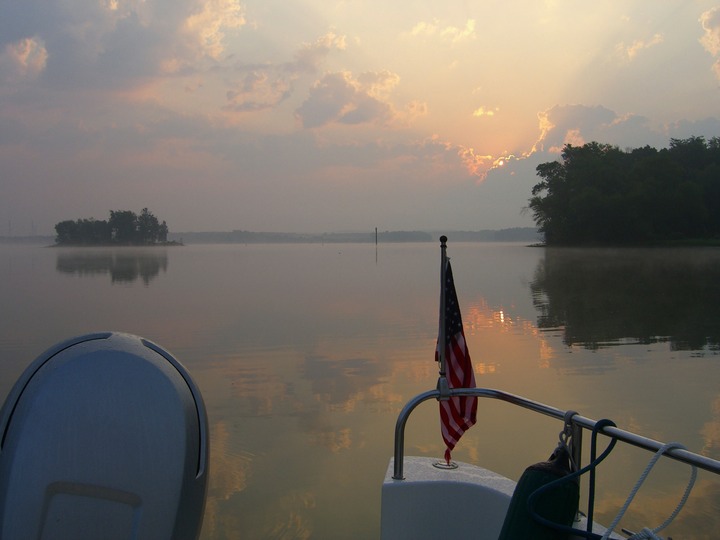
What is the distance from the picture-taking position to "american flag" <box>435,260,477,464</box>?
163 inches

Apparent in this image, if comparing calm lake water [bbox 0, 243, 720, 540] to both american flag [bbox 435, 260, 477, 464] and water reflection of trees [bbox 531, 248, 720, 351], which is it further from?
american flag [bbox 435, 260, 477, 464]

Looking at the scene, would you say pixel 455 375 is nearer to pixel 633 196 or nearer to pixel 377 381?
pixel 377 381

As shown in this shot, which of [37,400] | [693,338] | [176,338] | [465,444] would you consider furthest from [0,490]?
[693,338]

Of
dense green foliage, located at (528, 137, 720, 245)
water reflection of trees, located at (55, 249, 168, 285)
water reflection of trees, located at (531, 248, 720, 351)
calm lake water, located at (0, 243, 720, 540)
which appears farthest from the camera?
dense green foliage, located at (528, 137, 720, 245)

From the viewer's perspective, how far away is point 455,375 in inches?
165

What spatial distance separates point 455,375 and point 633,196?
81079 mm

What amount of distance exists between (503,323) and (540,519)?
15065mm

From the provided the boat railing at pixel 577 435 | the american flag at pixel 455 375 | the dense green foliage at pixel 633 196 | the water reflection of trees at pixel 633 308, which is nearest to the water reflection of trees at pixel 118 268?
the water reflection of trees at pixel 633 308

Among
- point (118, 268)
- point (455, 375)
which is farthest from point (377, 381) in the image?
point (118, 268)

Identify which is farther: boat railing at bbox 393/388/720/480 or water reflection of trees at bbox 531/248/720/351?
water reflection of trees at bbox 531/248/720/351

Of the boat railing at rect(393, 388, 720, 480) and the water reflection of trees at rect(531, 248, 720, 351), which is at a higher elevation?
the boat railing at rect(393, 388, 720, 480)

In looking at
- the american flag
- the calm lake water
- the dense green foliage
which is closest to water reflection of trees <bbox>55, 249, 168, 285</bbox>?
the calm lake water

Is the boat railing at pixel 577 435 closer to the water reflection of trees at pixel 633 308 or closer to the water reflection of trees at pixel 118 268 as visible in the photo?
the water reflection of trees at pixel 633 308

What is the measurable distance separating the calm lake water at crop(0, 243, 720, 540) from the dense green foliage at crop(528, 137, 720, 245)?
192ft
